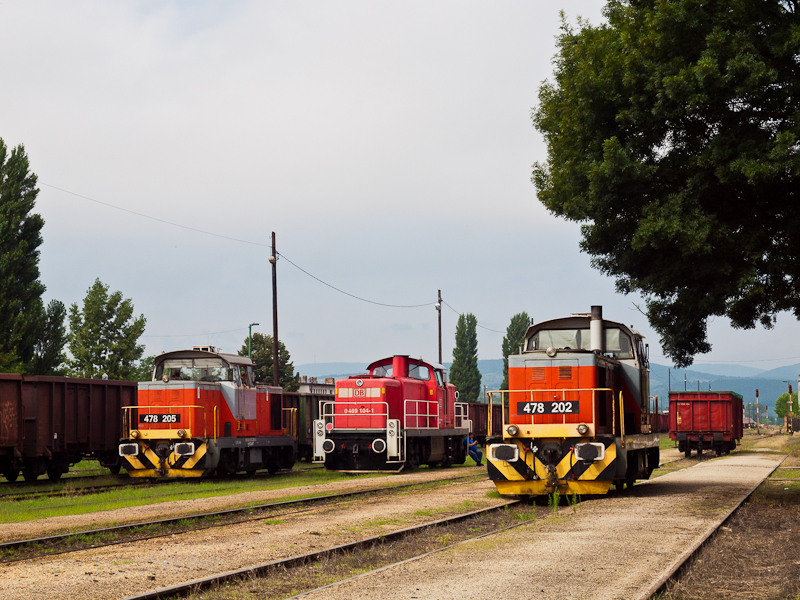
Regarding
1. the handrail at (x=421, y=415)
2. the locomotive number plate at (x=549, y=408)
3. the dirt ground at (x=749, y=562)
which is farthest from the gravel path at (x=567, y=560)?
the handrail at (x=421, y=415)

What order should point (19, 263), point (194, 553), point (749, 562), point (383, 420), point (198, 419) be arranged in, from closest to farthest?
1. point (749, 562)
2. point (194, 553)
3. point (198, 419)
4. point (383, 420)
5. point (19, 263)

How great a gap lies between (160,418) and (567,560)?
14.5 m

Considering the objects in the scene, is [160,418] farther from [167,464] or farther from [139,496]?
[139,496]

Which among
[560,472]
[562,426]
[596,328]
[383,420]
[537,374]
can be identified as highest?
[596,328]

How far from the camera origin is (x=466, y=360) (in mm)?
108875

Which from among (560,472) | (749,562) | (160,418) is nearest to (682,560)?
(749,562)

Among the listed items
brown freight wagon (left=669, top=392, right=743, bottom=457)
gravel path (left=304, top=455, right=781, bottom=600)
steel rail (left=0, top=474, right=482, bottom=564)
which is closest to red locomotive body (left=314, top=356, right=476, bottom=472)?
steel rail (left=0, top=474, right=482, bottom=564)

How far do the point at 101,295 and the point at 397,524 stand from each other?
163ft

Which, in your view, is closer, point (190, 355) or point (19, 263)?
point (190, 355)

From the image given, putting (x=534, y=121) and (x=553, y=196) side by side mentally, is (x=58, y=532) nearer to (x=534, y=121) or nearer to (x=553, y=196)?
(x=553, y=196)

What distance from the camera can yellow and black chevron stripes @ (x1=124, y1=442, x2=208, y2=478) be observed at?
2120 centimetres

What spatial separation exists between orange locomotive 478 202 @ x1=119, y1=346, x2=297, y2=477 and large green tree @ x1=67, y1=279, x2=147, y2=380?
34.4m

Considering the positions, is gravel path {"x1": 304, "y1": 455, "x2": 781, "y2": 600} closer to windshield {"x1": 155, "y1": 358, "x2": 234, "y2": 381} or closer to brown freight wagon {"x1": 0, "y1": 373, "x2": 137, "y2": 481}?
windshield {"x1": 155, "y1": 358, "x2": 234, "y2": 381}

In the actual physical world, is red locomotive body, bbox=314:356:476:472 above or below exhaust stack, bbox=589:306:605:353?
below
